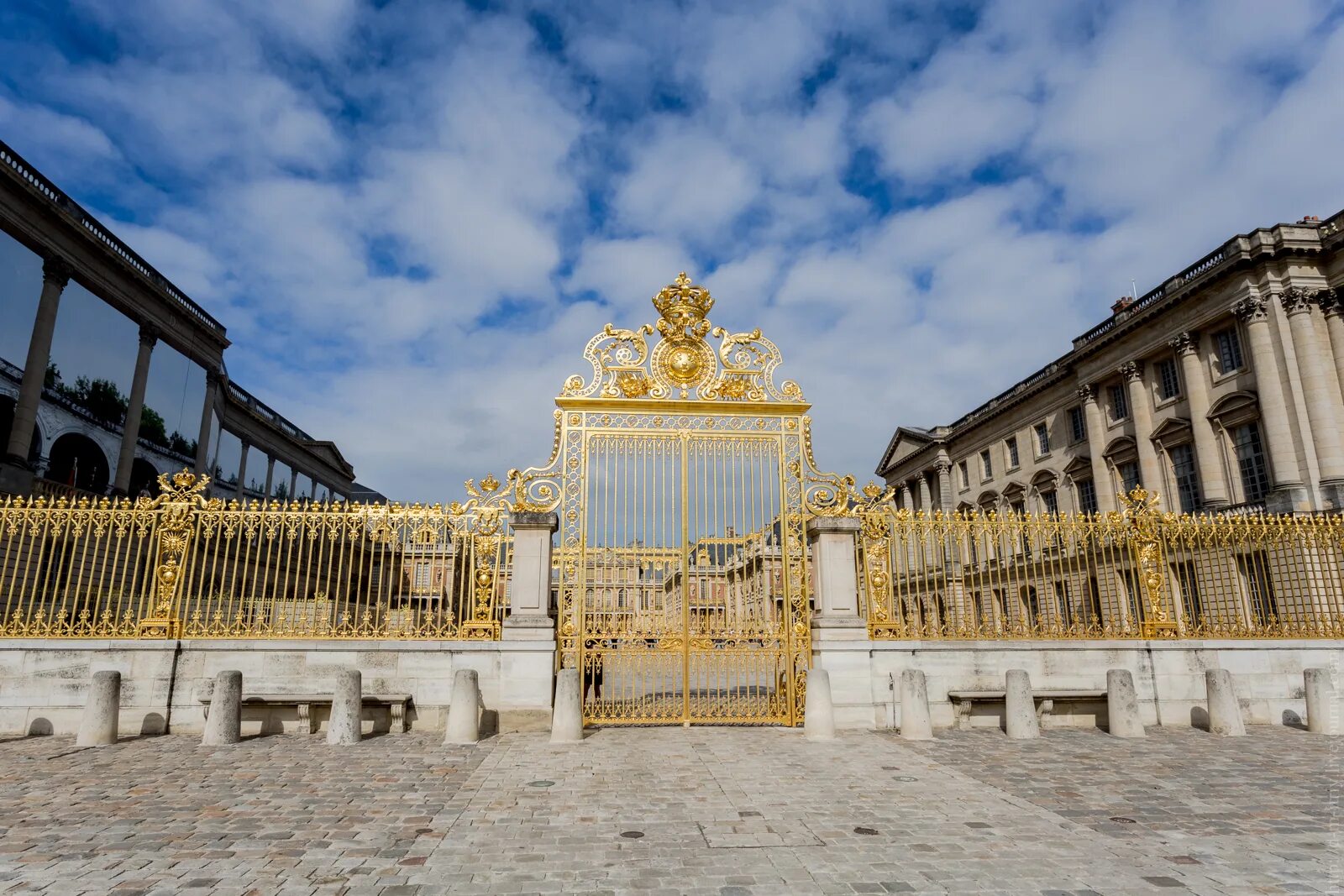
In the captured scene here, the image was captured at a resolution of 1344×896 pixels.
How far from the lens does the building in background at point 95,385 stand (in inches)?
910

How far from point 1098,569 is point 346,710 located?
12.5 metres

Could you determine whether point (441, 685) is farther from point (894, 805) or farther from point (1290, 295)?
point (1290, 295)

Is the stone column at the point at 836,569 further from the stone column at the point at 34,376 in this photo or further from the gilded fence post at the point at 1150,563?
the stone column at the point at 34,376

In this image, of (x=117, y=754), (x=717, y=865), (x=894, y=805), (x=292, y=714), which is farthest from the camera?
(x=292, y=714)

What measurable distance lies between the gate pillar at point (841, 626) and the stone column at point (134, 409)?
95.2ft

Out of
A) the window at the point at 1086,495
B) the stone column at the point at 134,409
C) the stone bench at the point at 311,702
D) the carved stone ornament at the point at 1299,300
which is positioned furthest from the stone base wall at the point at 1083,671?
the stone column at the point at 134,409

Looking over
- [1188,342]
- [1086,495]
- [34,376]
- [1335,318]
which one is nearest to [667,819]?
[34,376]

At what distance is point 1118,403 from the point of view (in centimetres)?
3481

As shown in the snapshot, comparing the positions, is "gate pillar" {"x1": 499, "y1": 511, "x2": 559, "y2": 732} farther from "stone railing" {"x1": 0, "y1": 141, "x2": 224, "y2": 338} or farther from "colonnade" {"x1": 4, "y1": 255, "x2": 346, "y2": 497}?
"stone railing" {"x1": 0, "y1": 141, "x2": 224, "y2": 338}

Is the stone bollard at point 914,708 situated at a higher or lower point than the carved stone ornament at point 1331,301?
lower

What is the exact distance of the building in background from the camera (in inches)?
910

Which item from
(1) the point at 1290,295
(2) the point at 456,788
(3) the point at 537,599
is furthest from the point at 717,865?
(1) the point at 1290,295

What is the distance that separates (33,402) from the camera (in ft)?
77.6

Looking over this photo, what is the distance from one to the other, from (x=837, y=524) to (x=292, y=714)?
8.40m
